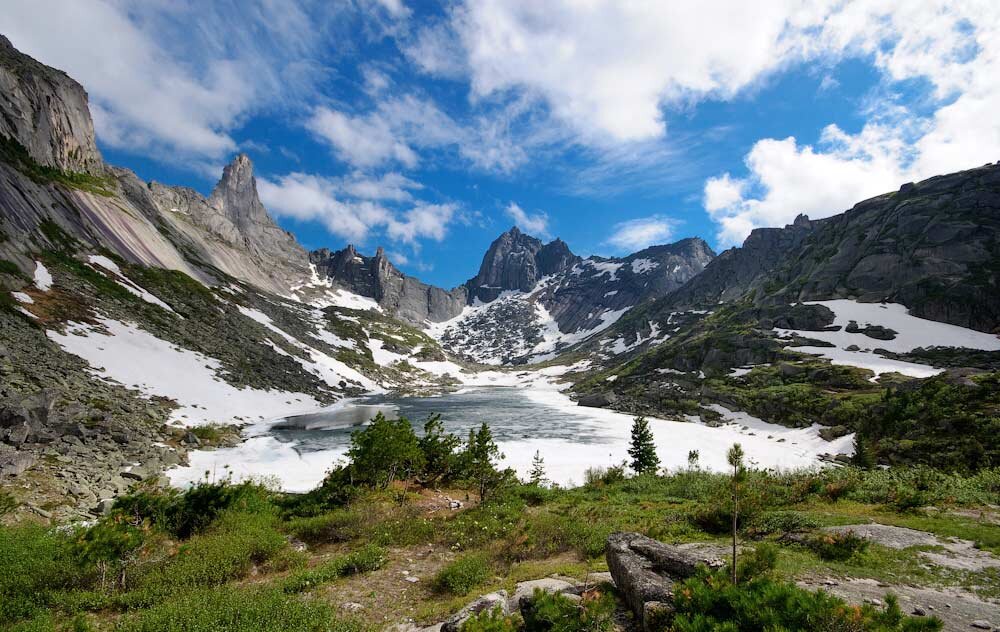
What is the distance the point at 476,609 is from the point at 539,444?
34.3m

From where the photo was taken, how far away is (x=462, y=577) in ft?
32.6

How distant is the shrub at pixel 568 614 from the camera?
6.35 m

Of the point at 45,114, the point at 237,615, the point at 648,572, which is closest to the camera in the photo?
the point at 237,615

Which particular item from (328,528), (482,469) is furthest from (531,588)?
(482,469)

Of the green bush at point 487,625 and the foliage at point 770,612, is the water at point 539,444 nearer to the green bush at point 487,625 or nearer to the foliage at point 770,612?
the green bush at point 487,625

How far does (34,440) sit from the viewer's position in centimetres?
1916

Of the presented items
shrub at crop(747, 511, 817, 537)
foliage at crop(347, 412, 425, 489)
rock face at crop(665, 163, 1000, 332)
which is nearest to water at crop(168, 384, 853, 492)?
foliage at crop(347, 412, 425, 489)

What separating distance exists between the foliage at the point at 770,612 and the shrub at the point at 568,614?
1086mm

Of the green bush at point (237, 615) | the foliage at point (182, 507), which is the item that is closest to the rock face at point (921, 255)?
the green bush at point (237, 615)

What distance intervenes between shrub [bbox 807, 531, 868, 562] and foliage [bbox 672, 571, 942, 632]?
4707 mm

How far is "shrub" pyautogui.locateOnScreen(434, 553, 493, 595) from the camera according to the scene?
967cm

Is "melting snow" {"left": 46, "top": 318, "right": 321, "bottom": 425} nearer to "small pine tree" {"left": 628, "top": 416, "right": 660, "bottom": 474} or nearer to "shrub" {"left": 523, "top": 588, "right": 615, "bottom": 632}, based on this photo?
"small pine tree" {"left": 628, "top": 416, "right": 660, "bottom": 474}

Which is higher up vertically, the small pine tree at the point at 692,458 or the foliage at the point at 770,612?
the foliage at the point at 770,612

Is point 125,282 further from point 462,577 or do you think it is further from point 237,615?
point 462,577
